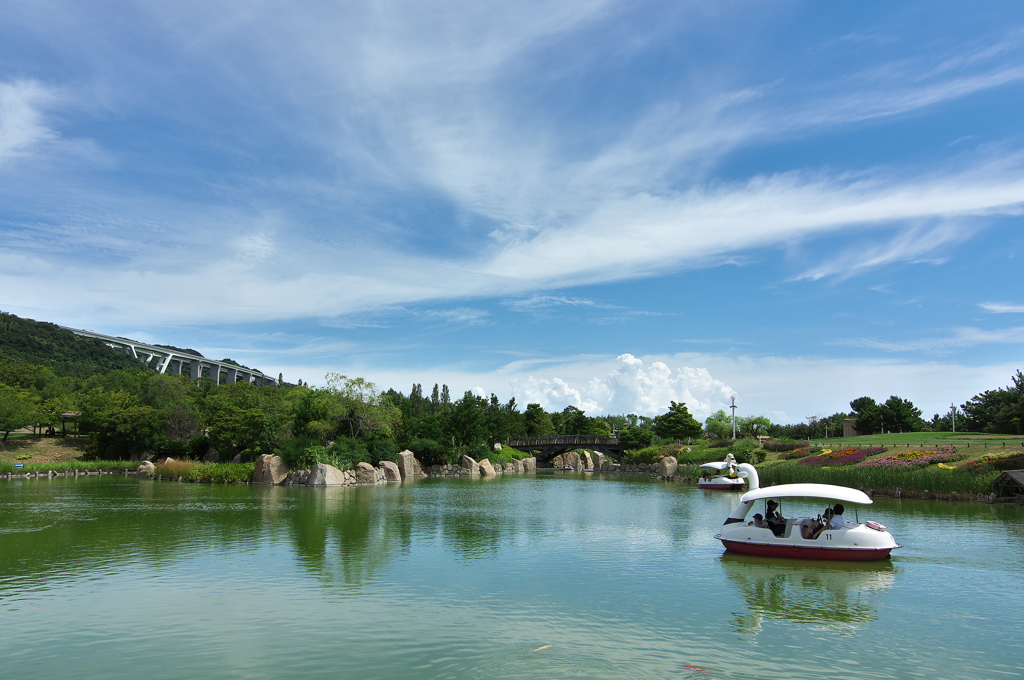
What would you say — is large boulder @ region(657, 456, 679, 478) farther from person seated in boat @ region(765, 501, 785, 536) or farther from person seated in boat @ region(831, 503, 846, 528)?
person seated in boat @ region(831, 503, 846, 528)

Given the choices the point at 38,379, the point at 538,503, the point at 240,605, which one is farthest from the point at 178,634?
the point at 38,379

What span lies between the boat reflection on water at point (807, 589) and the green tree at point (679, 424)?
6669cm

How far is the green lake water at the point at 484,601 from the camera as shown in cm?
1048

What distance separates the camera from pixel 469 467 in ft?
221

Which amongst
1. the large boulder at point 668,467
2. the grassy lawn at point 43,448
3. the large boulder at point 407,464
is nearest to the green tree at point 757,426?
the large boulder at point 668,467

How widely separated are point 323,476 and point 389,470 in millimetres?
8717

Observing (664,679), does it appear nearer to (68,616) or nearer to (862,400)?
(68,616)

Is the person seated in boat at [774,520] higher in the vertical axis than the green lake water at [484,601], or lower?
higher

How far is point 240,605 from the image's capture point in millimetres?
13633

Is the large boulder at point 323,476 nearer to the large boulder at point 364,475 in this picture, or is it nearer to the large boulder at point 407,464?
the large boulder at point 364,475

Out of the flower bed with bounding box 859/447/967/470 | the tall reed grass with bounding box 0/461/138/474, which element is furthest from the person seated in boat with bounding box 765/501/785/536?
the tall reed grass with bounding box 0/461/138/474

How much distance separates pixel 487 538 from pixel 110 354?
150 m

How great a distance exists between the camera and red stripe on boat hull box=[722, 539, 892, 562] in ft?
61.0

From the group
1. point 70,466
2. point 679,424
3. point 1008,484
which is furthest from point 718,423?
point 70,466
